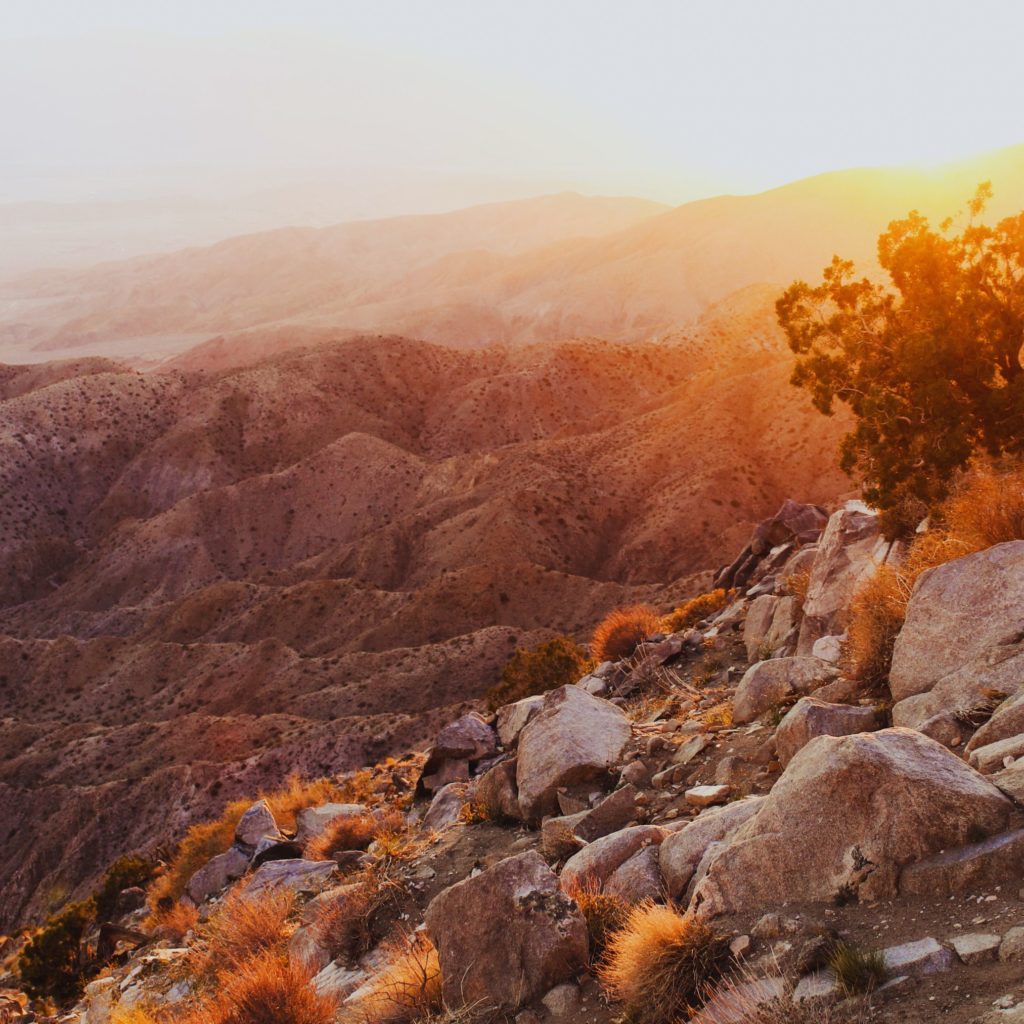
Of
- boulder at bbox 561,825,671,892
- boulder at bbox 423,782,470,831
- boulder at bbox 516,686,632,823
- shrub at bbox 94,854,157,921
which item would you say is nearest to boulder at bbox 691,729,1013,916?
boulder at bbox 561,825,671,892

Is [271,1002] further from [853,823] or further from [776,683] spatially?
[776,683]

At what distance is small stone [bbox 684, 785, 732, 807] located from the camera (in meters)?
9.90

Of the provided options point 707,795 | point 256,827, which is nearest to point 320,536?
point 256,827

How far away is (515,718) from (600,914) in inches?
402

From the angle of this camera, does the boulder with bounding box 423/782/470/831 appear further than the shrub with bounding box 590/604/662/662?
No

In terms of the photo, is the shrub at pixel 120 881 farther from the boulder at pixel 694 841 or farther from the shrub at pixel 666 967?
the shrub at pixel 666 967

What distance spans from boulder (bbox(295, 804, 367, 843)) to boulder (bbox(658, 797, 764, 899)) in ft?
32.8

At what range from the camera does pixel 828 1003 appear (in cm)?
561

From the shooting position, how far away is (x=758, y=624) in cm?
1672

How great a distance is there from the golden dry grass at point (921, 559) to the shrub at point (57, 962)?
1656 centimetres

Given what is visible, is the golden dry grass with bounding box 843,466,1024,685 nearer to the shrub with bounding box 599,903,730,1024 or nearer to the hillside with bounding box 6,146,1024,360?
the shrub with bounding box 599,903,730,1024

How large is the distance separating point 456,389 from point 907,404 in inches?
2863

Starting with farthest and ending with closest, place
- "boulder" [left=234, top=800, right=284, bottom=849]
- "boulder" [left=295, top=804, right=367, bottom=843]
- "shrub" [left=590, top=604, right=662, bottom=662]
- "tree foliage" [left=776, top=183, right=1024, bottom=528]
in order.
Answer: "shrub" [left=590, top=604, right=662, bottom=662] < "boulder" [left=234, top=800, right=284, bottom=849] < "boulder" [left=295, top=804, right=367, bottom=843] < "tree foliage" [left=776, top=183, right=1024, bottom=528]

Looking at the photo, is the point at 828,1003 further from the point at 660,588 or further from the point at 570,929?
the point at 660,588
